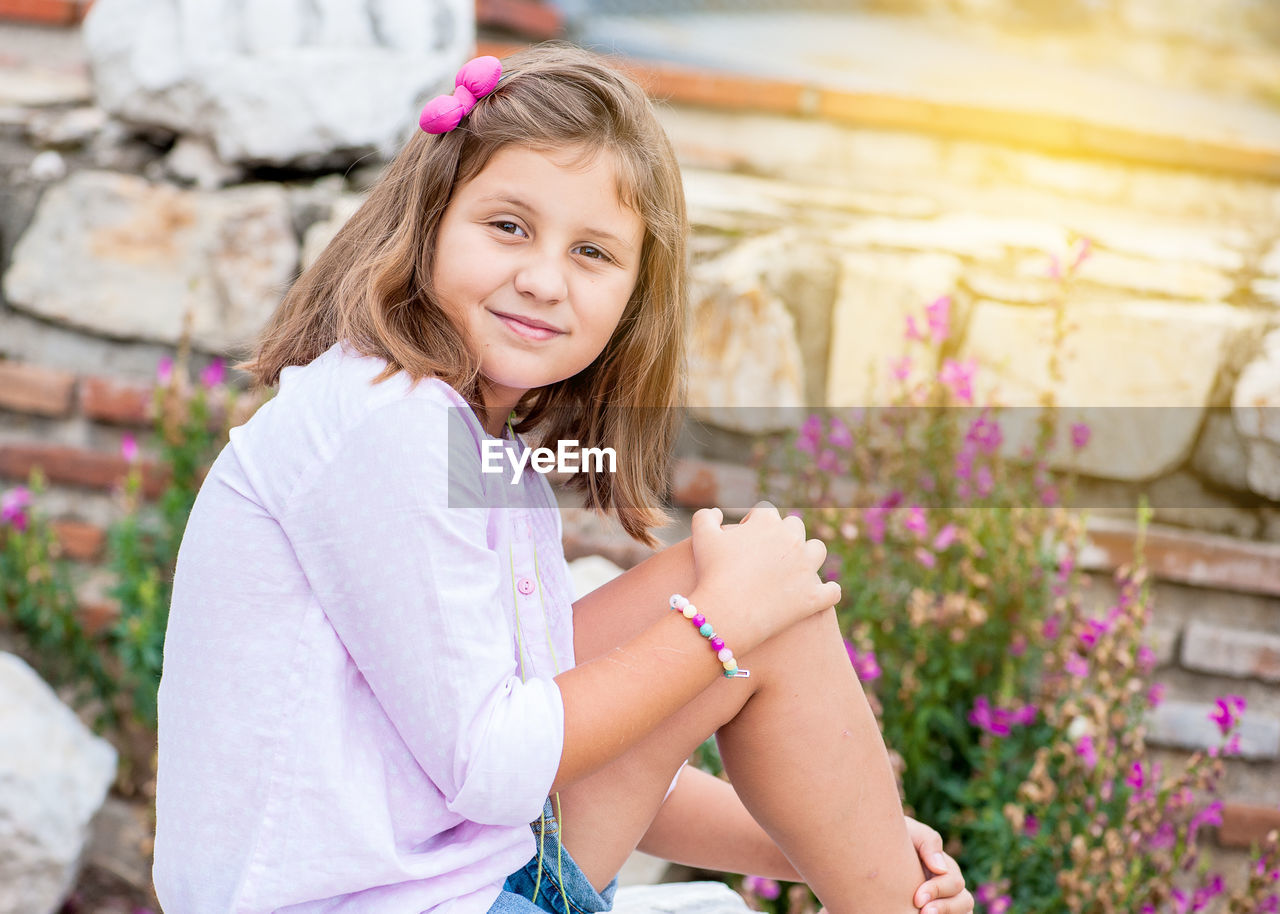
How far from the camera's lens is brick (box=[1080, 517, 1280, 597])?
221 centimetres

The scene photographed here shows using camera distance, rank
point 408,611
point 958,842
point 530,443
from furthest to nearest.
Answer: point 958,842
point 530,443
point 408,611

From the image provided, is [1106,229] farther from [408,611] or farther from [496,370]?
[408,611]

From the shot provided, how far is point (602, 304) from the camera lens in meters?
1.37

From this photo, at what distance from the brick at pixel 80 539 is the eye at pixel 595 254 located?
1597 mm

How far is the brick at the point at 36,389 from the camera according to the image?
8.48 feet

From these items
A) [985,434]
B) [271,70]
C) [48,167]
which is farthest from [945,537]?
[48,167]

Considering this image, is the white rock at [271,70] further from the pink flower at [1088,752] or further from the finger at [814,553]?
the pink flower at [1088,752]

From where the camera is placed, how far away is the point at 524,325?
1337 mm

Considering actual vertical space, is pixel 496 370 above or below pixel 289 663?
above

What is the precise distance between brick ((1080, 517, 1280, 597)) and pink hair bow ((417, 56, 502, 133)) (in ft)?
4.63

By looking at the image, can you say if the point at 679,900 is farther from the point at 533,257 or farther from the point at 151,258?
the point at 151,258

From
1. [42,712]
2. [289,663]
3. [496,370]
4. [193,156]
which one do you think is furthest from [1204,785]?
[193,156]

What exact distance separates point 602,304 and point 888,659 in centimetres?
93

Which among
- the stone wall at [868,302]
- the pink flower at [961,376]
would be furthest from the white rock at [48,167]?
the pink flower at [961,376]
